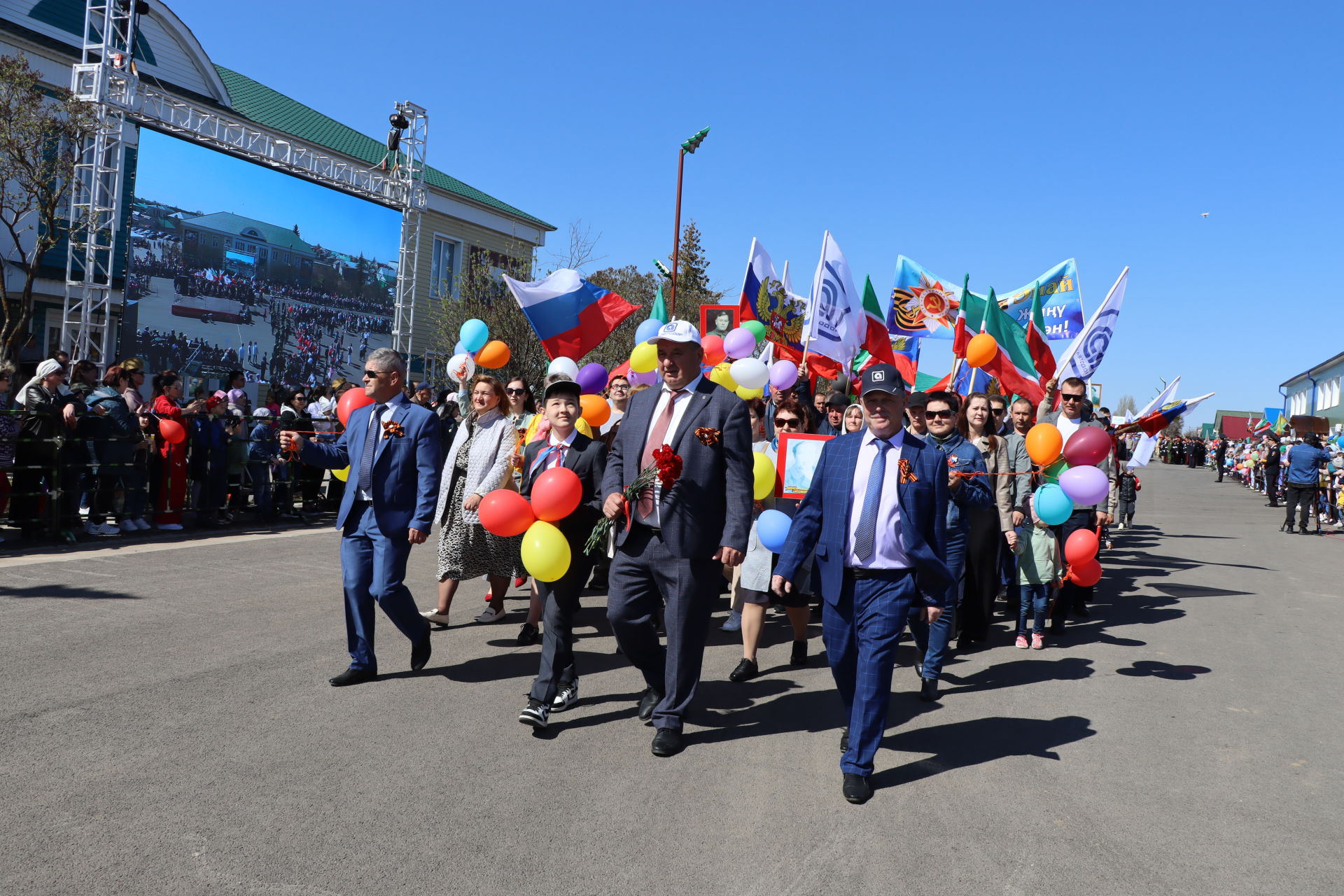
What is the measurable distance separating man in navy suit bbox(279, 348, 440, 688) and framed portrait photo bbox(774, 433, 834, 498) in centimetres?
258

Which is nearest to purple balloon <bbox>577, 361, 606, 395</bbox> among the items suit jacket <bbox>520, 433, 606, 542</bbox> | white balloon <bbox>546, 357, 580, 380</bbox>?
white balloon <bbox>546, 357, 580, 380</bbox>

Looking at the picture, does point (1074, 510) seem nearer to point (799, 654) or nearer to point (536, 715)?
point (799, 654)

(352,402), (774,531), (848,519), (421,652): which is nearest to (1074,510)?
(774,531)

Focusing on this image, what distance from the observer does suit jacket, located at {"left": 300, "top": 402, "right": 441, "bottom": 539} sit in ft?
18.5

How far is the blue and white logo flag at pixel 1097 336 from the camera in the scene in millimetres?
10797

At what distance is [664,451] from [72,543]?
26.6 feet

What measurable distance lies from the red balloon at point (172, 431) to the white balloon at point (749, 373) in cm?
720

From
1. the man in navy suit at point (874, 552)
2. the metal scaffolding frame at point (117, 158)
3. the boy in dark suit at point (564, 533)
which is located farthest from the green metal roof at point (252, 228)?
the man in navy suit at point (874, 552)

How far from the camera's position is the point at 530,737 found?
16.1 ft

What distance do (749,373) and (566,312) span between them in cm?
183

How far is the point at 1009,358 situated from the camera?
1052cm

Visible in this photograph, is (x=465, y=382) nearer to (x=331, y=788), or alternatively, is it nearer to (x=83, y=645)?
(x=83, y=645)

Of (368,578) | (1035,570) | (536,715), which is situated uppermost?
(1035,570)

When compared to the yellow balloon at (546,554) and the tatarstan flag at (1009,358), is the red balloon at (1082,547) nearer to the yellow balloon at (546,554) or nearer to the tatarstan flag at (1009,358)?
the tatarstan flag at (1009,358)
